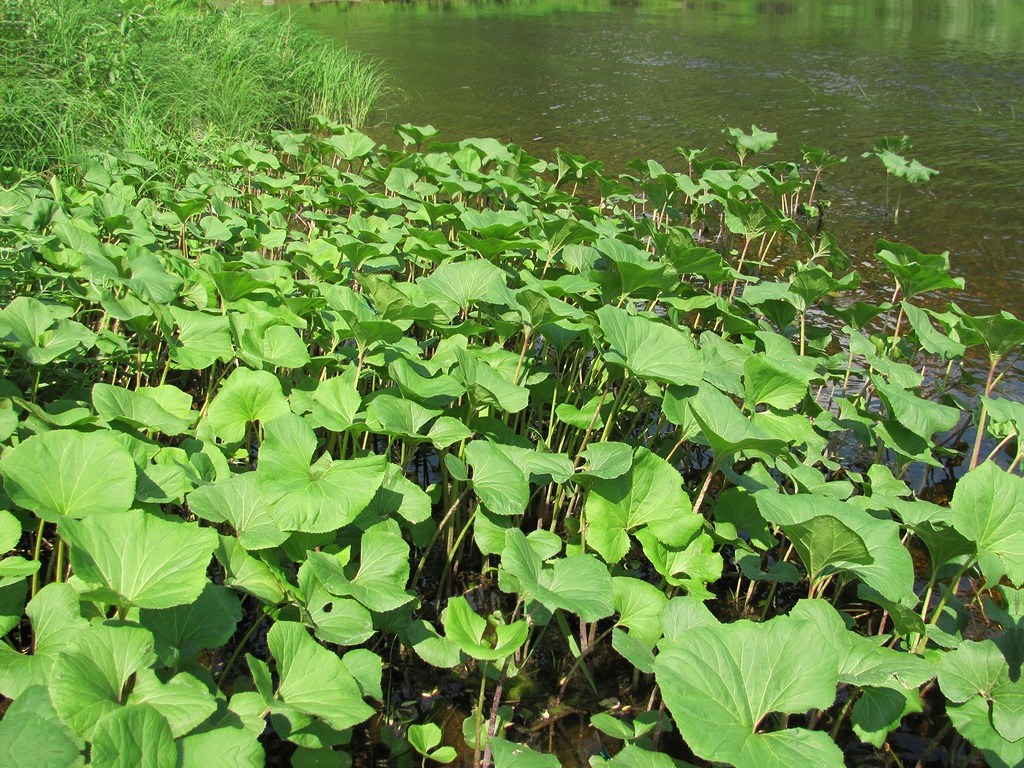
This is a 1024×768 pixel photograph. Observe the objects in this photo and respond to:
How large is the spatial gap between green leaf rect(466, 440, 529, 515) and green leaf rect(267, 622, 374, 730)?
0.57 metres

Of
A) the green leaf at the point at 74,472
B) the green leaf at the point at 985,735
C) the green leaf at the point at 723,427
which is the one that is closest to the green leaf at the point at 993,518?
the green leaf at the point at 985,735

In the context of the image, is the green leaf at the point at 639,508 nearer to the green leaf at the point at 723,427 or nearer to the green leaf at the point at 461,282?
the green leaf at the point at 723,427

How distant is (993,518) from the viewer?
1.91 m

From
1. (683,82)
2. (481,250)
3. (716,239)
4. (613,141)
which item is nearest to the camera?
(481,250)

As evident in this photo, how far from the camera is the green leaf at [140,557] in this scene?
1.40 m

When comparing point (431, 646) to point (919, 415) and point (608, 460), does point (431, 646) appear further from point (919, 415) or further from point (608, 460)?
point (919, 415)

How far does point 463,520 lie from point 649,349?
34.9 inches

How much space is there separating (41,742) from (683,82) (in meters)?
12.1

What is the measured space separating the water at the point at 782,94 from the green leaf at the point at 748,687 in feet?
14.5

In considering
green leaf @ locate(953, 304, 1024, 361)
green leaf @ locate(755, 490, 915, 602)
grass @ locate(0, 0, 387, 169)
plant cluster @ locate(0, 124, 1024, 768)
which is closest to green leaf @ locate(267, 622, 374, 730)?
plant cluster @ locate(0, 124, 1024, 768)

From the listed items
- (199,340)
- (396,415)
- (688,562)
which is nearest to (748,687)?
(688,562)

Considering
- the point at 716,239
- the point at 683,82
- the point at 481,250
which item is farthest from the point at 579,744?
the point at 683,82

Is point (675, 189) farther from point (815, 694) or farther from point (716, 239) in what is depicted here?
point (815, 694)

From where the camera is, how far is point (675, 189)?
5.04 m
